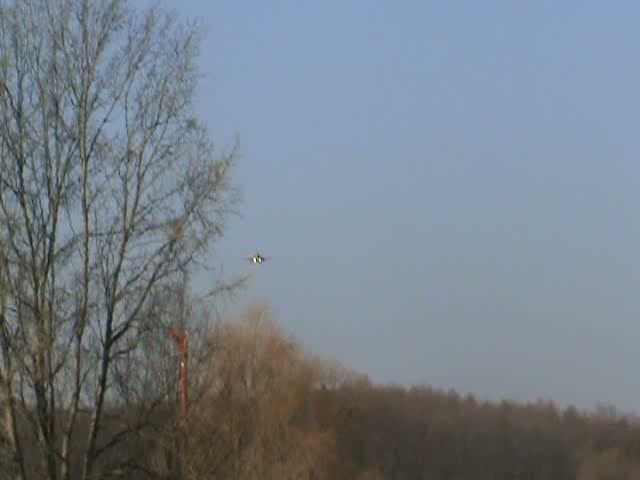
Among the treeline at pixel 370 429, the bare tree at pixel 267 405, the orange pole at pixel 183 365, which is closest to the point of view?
the orange pole at pixel 183 365

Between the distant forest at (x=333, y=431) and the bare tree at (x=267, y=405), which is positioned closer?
the distant forest at (x=333, y=431)

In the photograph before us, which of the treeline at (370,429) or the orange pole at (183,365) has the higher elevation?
the treeline at (370,429)

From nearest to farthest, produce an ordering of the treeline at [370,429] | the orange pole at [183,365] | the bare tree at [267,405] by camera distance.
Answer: the orange pole at [183,365] → the bare tree at [267,405] → the treeline at [370,429]

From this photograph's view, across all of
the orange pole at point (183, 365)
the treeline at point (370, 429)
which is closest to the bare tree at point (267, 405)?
the treeline at point (370, 429)

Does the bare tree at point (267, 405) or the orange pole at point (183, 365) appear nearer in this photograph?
the orange pole at point (183, 365)

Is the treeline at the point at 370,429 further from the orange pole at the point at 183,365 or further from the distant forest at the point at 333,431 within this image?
the orange pole at the point at 183,365

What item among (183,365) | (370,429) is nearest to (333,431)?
(370,429)

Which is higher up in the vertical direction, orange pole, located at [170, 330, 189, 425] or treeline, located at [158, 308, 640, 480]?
treeline, located at [158, 308, 640, 480]

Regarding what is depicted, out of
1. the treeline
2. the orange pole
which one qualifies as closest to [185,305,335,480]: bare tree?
the treeline

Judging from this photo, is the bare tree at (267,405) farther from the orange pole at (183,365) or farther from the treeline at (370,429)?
the orange pole at (183,365)

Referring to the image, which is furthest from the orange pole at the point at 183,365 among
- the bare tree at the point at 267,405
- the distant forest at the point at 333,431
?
the bare tree at the point at 267,405

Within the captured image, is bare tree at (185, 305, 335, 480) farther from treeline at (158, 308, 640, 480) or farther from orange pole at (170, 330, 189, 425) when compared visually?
orange pole at (170, 330, 189, 425)

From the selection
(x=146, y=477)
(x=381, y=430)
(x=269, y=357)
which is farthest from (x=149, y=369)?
(x=381, y=430)

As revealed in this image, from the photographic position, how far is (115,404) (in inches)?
609
